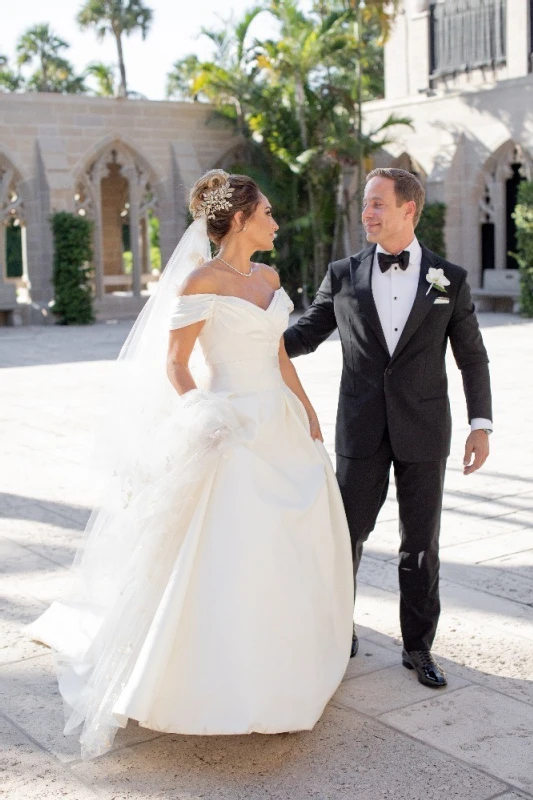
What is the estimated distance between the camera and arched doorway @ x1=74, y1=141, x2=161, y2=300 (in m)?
A: 20.5

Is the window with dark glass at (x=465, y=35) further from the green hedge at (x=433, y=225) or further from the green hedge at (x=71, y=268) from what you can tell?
the green hedge at (x=71, y=268)

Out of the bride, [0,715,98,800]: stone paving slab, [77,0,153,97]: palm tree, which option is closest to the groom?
the bride

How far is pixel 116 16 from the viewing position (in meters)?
34.8

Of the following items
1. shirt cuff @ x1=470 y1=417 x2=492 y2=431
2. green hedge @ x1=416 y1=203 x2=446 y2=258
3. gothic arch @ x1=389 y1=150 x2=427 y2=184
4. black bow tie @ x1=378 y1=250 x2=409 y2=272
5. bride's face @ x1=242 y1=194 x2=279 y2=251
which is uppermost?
gothic arch @ x1=389 y1=150 x2=427 y2=184

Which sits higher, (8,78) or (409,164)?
(8,78)

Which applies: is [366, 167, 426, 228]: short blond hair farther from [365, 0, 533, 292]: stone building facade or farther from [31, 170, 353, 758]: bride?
[365, 0, 533, 292]: stone building facade

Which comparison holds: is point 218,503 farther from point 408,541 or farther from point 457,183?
point 457,183

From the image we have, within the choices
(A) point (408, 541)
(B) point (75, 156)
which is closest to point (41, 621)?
(A) point (408, 541)

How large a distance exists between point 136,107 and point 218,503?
18.5 m

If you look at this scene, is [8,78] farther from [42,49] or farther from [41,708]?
[41,708]

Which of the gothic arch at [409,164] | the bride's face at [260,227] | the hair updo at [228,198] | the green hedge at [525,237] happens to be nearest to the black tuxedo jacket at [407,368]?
the bride's face at [260,227]

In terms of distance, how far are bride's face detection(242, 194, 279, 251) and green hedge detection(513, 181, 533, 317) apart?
1450cm

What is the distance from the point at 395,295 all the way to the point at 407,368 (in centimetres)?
25

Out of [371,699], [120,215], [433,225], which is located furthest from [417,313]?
[120,215]
